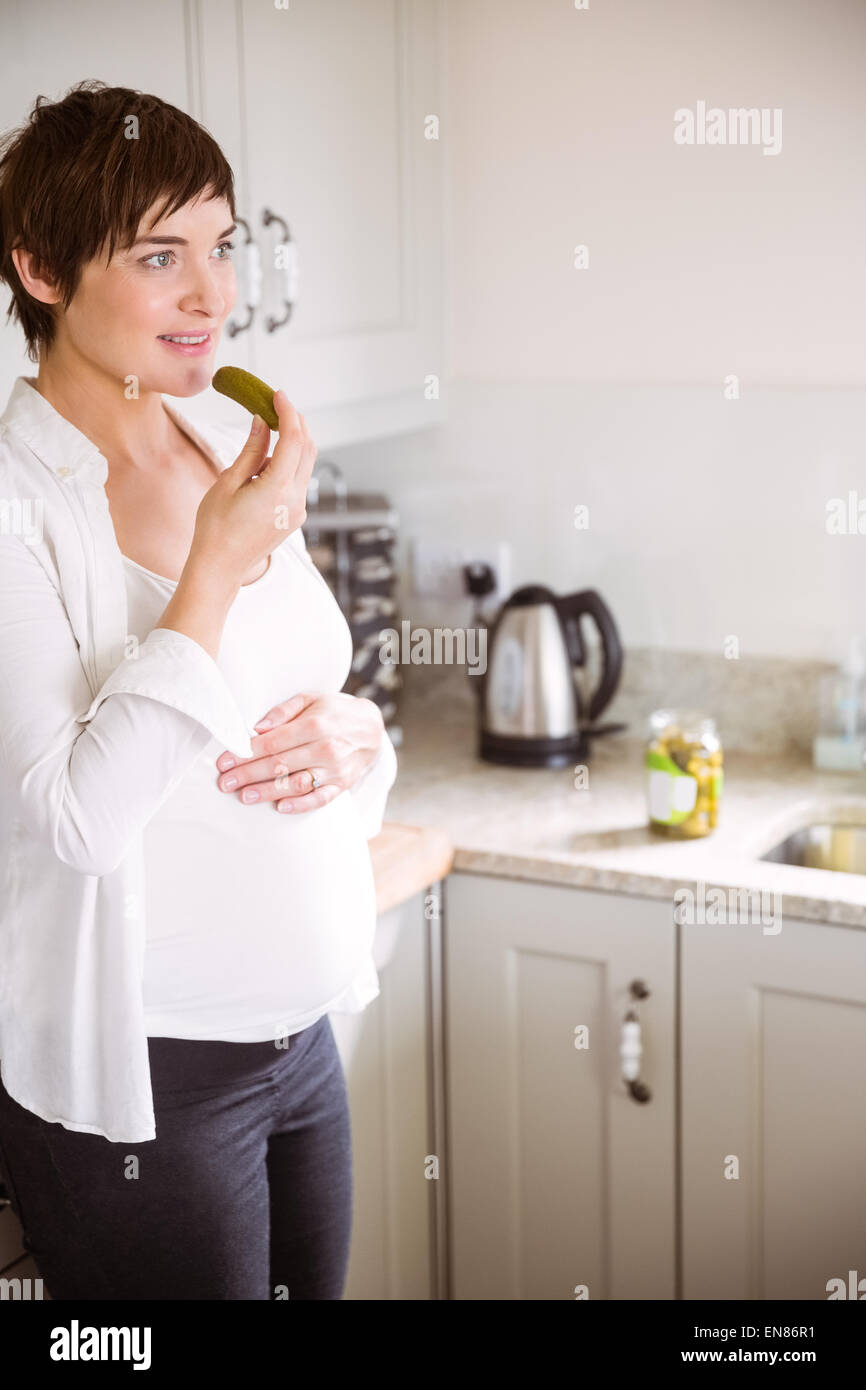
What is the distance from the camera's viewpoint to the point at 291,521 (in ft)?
3.87

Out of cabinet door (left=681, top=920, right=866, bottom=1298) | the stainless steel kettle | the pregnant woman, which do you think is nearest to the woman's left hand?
the pregnant woman

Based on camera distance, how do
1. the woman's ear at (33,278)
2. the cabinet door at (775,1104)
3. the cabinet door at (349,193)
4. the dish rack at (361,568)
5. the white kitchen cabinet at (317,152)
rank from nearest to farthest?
the woman's ear at (33,278) < the white kitchen cabinet at (317,152) < the cabinet door at (775,1104) < the cabinet door at (349,193) < the dish rack at (361,568)

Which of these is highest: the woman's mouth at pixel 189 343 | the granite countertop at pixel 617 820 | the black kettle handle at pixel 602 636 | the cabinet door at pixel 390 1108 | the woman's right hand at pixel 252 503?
the woman's mouth at pixel 189 343

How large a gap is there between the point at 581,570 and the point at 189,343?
1162 mm

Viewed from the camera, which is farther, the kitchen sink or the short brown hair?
the kitchen sink

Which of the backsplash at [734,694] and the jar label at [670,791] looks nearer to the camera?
the jar label at [670,791]

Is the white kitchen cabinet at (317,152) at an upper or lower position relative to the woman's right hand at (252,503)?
upper

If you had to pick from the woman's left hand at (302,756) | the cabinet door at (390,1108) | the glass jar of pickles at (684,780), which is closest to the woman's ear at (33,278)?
the woman's left hand at (302,756)

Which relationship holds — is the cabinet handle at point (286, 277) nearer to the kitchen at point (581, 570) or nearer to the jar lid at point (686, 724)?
the kitchen at point (581, 570)

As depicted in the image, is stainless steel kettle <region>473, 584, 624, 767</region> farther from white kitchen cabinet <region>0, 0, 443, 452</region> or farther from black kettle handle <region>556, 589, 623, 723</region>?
white kitchen cabinet <region>0, 0, 443, 452</region>

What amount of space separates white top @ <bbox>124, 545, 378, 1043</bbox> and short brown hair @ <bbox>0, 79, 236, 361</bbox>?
244 millimetres

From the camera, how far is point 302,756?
1235 mm

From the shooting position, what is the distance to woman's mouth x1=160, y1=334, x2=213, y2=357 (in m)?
1.18

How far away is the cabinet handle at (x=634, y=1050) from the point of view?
1.76m
